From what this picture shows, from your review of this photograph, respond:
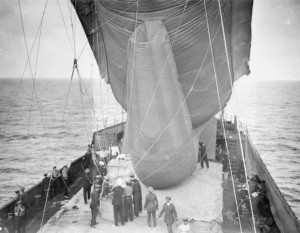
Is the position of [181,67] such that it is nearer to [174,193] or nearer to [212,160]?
[174,193]

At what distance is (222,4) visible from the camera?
32.1 ft

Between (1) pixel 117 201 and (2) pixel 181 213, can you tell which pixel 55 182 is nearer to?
(1) pixel 117 201

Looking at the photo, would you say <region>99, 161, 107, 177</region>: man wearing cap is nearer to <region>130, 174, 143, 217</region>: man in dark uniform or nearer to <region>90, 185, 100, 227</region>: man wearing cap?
<region>130, 174, 143, 217</region>: man in dark uniform

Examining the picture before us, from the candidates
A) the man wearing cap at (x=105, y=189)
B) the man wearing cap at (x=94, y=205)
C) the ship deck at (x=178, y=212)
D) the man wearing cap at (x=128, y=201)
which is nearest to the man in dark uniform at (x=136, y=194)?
the man wearing cap at (x=128, y=201)

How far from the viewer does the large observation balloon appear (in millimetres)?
8539

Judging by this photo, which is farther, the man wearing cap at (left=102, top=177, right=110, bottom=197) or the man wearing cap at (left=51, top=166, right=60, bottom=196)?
the man wearing cap at (left=51, top=166, right=60, bottom=196)

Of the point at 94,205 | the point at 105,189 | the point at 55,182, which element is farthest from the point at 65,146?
the point at 94,205

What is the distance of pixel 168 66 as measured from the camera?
352 inches

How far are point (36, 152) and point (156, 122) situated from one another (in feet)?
101

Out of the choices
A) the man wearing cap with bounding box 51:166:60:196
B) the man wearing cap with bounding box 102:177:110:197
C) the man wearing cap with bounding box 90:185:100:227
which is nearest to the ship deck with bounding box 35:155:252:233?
the man wearing cap with bounding box 90:185:100:227

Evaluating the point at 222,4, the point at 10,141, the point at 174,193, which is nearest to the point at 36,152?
the point at 10,141

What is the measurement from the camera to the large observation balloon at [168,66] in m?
8.54

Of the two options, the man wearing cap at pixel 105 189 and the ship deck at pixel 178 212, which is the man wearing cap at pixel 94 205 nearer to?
the ship deck at pixel 178 212

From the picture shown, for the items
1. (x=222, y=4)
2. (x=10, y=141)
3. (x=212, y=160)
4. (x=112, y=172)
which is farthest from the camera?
(x=10, y=141)
